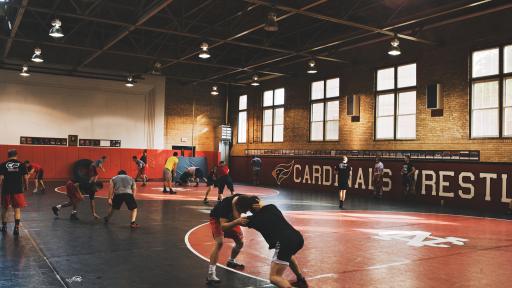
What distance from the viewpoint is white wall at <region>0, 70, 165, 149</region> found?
24047 millimetres

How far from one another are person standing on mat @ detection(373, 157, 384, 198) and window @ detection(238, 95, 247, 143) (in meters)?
11.4

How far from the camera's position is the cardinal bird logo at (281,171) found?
24.7 m

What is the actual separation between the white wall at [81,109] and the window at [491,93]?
17.9 metres

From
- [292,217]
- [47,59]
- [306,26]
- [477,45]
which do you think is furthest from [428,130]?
[47,59]

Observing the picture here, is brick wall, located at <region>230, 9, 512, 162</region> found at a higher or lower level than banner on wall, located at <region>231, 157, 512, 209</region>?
higher

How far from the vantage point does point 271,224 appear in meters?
5.15

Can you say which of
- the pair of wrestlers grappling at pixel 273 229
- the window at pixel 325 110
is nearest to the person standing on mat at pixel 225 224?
the pair of wrestlers grappling at pixel 273 229

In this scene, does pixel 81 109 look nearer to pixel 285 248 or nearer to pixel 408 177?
pixel 408 177

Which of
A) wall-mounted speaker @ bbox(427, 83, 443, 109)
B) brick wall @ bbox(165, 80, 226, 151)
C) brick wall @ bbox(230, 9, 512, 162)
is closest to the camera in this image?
brick wall @ bbox(230, 9, 512, 162)

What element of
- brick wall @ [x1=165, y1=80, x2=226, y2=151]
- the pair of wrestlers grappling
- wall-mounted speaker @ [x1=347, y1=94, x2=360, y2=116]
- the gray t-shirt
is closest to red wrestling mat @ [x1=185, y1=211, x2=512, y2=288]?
the pair of wrestlers grappling

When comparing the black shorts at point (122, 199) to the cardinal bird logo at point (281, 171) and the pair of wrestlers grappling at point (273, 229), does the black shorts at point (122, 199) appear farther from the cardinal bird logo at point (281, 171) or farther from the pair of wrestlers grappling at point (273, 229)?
the cardinal bird logo at point (281, 171)

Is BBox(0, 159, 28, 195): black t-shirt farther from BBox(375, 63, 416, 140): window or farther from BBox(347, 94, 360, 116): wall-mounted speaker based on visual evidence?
BBox(347, 94, 360, 116): wall-mounted speaker

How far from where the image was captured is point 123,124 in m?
27.2

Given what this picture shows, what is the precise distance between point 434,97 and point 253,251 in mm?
12163
